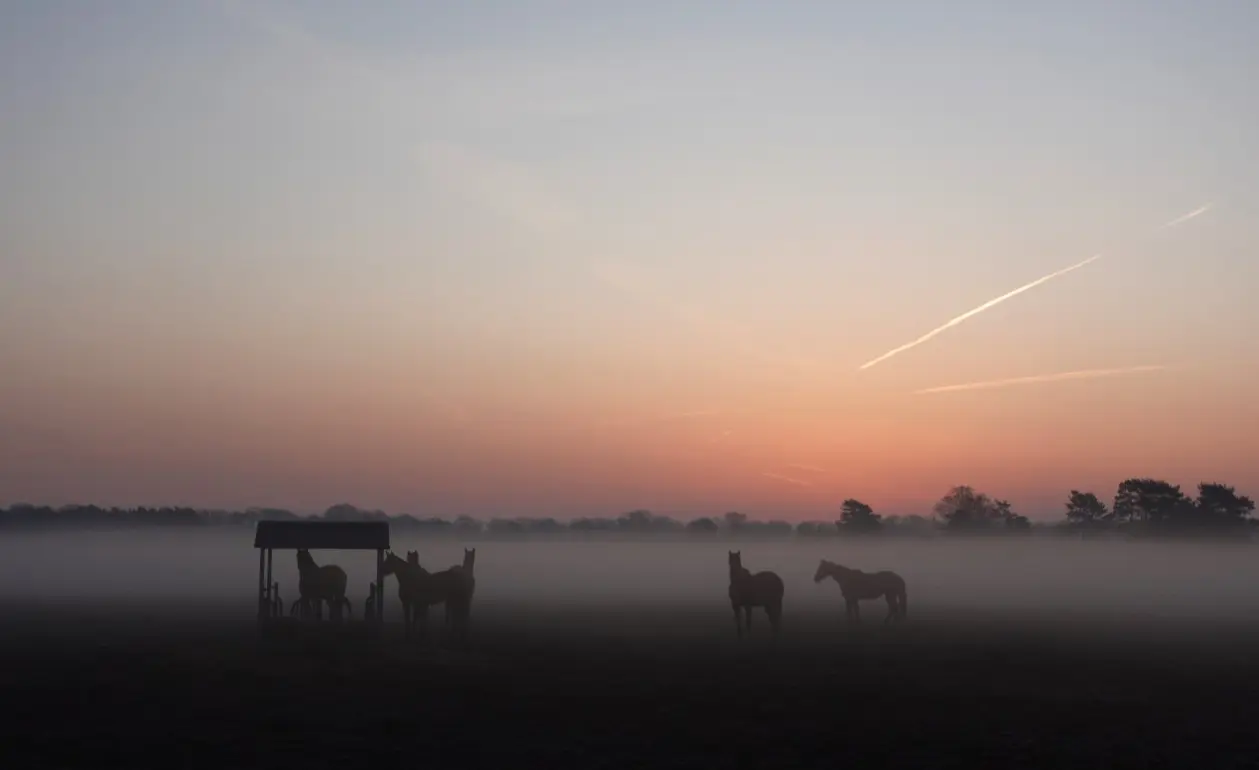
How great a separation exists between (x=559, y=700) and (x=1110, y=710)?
1095 centimetres

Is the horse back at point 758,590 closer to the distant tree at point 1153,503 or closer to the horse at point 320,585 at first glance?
the horse at point 320,585

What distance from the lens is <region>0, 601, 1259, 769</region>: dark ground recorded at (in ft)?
58.4

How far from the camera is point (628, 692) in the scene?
23969mm

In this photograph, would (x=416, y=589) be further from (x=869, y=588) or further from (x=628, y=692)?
(x=869, y=588)

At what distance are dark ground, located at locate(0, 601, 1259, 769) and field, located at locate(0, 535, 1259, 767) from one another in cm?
8

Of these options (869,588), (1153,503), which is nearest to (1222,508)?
(1153,503)

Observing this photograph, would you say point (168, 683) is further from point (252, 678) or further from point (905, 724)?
point (905, 724)

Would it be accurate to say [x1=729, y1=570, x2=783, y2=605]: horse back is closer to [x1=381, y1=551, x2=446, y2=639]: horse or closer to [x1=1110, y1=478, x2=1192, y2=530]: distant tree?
[x1=381, y1=551, x2=446, y2=639]: horse

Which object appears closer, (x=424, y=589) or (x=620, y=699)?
(x=620, y=699)

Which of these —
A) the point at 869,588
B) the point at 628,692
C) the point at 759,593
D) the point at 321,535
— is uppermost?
the point at 321,535

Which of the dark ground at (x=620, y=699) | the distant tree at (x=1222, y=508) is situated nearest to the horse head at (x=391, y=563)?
the dark ground at (x=620, y=699)

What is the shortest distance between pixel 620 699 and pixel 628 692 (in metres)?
0.99

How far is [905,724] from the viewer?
66.7 feet

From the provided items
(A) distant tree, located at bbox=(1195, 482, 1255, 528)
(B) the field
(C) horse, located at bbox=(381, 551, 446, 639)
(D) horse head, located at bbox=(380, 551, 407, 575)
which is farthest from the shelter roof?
(A) distant tree, located at bbox=(1195, 482, 1255, 528)
